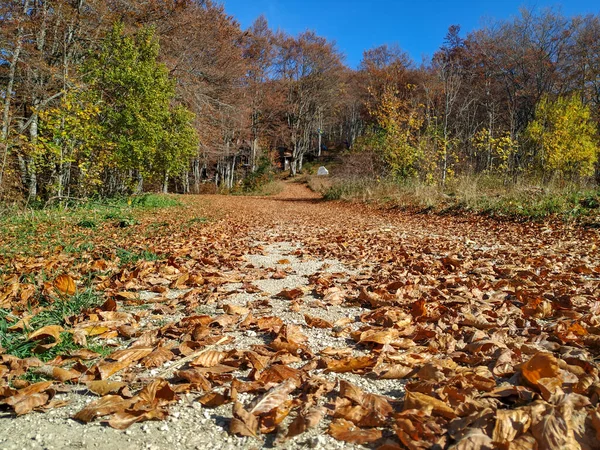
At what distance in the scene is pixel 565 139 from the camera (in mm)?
16141

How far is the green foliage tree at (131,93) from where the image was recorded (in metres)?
11.8

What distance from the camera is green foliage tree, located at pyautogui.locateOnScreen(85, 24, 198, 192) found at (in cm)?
1176

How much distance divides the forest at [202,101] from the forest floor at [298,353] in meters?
6.95

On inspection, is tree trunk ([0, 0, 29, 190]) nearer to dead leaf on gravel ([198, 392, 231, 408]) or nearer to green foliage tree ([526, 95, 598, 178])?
dead leaf on gravel ([198, 392, 231, 408])

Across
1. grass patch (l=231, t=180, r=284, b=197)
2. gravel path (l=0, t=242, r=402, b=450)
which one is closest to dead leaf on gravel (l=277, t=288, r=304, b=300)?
gravel path (l=0, t=242, r=402, b=450)

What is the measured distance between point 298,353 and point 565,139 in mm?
18646

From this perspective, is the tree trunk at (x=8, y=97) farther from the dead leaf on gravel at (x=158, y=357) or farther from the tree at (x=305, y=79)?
the tree at (x=305, y=79)

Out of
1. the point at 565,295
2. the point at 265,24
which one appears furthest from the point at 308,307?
the point at 265,24

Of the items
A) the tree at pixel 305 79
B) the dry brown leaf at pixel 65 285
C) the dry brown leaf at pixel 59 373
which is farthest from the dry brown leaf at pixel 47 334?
the tree at pixel 305 79

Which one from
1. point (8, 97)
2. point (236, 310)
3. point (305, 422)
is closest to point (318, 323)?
point (236, 310)

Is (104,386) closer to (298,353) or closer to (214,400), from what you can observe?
(214,400)

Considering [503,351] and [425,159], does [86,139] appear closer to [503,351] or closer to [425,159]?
[503,351]

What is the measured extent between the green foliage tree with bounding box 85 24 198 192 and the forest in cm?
5

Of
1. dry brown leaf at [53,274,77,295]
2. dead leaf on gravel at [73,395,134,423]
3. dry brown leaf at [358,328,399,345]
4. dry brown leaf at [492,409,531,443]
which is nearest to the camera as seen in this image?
dry brown leaf at [492,409,531,443]
